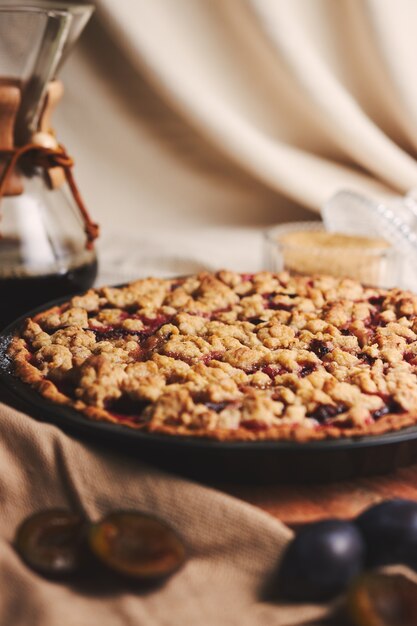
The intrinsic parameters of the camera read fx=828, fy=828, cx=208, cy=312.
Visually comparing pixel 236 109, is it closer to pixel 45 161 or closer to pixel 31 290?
pixel 45 161

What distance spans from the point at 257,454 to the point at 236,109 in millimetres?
2530


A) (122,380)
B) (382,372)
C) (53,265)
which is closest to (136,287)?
(53,265)

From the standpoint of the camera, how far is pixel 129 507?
1.48 m

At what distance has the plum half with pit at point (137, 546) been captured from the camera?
1.30 m

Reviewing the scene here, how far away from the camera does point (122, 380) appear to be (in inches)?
65.8

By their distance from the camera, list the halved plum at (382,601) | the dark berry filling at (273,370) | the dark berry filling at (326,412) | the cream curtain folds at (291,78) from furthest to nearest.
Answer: the cream curtain folds at (291,78) → the dark berry filling at (273,370) → the dark berry filling at (326,412) → the halved plum at (382,601)

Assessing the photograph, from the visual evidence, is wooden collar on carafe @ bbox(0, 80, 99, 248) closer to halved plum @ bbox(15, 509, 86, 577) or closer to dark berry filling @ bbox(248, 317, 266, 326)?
dark berry filling @ bbox(248, 317, 266, 326)

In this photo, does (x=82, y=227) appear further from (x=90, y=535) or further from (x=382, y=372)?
(x=90, y=535)

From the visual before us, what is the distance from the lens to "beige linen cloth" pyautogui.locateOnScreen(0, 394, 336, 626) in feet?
4.20

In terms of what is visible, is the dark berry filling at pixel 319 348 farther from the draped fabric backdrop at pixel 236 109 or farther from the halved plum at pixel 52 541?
the draped fabric backdrop at pixel 236 109

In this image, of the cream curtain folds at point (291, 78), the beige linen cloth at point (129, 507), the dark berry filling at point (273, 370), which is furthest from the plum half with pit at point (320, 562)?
the cream curtain folds at point (291, 78)

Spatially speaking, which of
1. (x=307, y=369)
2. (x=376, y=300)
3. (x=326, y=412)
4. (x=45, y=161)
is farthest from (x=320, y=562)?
(x=45, y=161)

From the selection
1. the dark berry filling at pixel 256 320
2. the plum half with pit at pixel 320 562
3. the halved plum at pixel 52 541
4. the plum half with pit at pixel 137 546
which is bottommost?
the halved plum at pixel 52 541

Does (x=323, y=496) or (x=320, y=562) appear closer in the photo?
(x=320, y=562)
